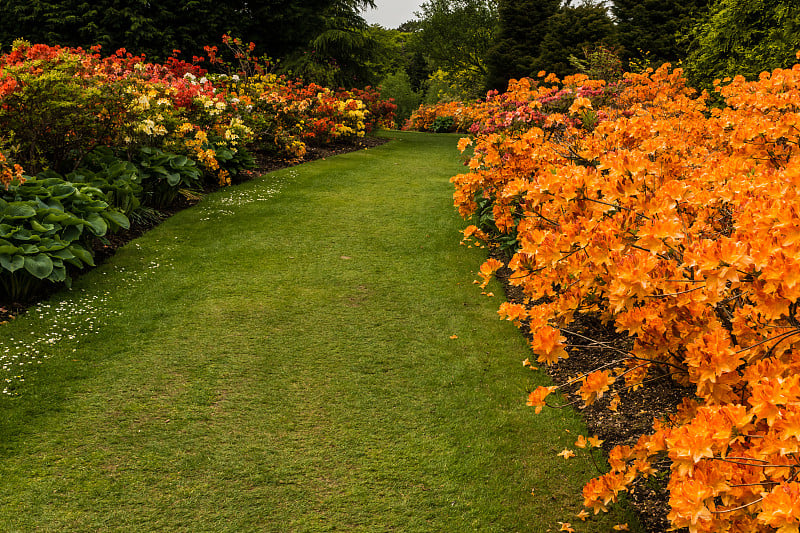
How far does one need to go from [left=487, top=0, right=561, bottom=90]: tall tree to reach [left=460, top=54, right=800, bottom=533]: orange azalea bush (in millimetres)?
17365

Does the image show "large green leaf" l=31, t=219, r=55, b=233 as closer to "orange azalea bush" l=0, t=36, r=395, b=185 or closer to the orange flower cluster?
"orange azalea bush" l=0, t=36, r=395, b=185

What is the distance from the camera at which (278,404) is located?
3297mm

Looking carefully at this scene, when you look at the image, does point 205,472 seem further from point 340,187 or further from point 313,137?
point 313,137

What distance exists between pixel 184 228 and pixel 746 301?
18.4 ft

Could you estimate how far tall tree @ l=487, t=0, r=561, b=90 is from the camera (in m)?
19.5

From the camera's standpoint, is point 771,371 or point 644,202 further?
point 644,202

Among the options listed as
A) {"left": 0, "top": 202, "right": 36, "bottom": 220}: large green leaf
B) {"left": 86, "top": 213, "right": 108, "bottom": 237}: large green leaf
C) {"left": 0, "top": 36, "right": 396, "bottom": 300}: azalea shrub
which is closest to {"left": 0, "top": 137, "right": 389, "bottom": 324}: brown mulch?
{"left": 0, "top": 36, "right": 396, "bottom": 300}: azalea shrub

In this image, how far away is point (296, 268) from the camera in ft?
17.5

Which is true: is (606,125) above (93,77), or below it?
below

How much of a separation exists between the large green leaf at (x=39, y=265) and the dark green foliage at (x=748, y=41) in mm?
8448

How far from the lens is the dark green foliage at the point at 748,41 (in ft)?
24.7

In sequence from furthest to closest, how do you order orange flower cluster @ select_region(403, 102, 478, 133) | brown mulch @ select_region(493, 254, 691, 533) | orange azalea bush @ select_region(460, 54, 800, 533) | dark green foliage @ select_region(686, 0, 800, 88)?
orange flower cluster @ select_region(403, 102, 478, 133) < dark green foliage @ select_region(686, 0, 800, 88) < brown mulch @ select_region(493, 254, 691, 533) < orange azalea bush @ select_region(460, 54, 800, 533)

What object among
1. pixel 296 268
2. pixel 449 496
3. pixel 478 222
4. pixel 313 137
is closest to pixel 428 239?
pixel 478 222

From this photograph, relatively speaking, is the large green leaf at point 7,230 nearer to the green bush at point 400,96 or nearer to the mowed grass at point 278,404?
the mowed grass at point 278,404
